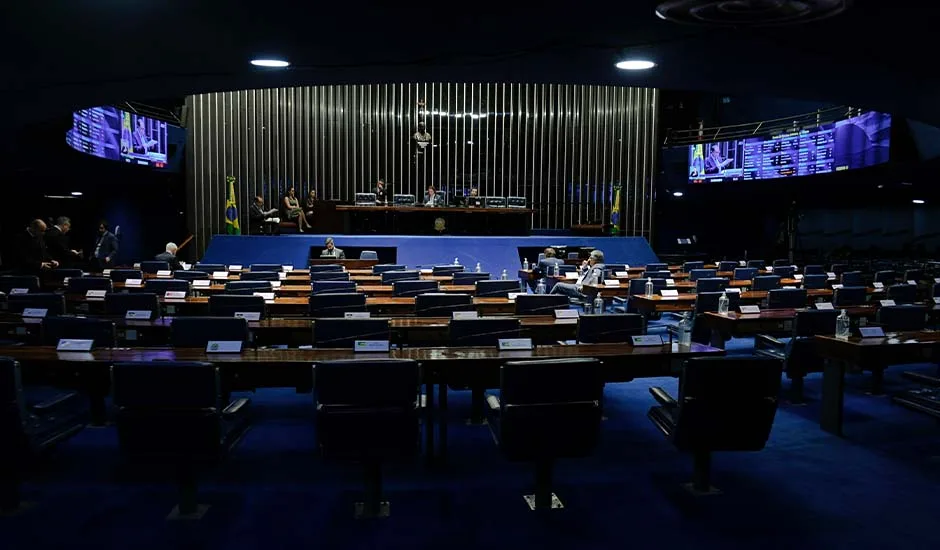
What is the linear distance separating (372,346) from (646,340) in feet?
5.50

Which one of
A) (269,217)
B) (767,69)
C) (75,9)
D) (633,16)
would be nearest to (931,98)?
(767,69)

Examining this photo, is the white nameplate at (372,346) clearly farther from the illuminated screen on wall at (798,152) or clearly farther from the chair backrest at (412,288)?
the illuminated screen on wall at (798,152)

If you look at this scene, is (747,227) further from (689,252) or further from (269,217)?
(269,217)

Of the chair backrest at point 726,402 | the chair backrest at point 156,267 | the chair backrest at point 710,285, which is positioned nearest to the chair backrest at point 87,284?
the chair backrest at point 156,267

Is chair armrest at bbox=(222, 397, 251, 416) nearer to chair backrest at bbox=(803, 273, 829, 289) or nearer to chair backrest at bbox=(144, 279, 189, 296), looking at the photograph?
chair backrest at bbox=(144, 279, 189, 296)

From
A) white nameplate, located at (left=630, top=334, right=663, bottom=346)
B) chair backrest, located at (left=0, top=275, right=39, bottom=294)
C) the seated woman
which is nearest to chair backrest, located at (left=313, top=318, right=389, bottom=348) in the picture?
white nameplate, located at (left=630, top=334, right=663, bottom=346)

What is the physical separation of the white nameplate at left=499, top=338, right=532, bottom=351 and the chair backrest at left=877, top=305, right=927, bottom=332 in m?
3.50

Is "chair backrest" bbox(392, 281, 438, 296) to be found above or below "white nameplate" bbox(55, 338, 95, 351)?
above

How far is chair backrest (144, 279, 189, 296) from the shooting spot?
7.35 m

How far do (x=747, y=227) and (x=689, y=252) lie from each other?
260 centimetres

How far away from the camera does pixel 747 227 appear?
880 inches

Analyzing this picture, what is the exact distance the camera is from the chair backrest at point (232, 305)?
5891 mm

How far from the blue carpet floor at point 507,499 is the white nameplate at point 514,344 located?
721mm

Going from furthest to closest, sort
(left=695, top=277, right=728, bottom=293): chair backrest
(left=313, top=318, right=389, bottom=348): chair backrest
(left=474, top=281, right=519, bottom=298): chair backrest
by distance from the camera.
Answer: (left=695, top=277, right=728, bottom=293): chair backrest → (left=474, top=281, right=519, bottom=298): chair backrest → (left=313, top=318, right=389, bottom=348): chair backrest
